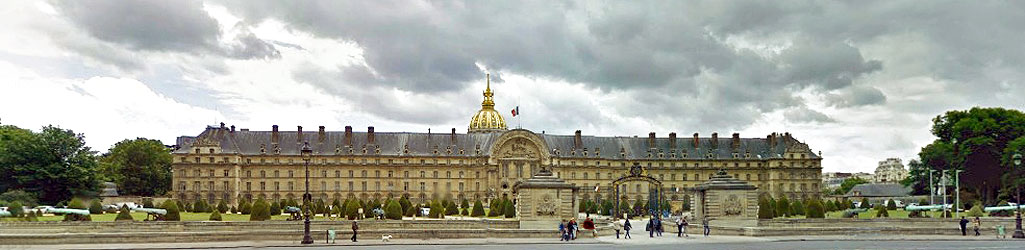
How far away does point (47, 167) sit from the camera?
71562mm

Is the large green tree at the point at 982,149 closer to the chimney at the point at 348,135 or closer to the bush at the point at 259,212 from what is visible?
the bush at the point at 259,212

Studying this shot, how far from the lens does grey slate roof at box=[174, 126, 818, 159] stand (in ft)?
336

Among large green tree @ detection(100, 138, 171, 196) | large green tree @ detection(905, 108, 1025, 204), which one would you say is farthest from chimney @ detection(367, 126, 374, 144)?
large green tree @ detection(905, 108, 1025, 204)

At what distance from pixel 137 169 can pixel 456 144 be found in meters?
35.8

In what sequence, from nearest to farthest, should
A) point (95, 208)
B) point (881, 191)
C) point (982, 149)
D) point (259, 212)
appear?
point (259, 212), point (95, 208), point (982, 149), point (881, 191)

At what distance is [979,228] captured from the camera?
40625 mm

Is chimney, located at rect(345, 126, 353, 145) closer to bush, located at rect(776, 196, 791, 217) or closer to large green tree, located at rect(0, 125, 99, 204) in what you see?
large green tree, located at rect(0, 125, 99, 204)

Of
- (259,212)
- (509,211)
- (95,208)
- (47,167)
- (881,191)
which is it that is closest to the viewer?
(259,212)

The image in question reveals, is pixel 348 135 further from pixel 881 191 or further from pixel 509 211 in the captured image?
pixel 881 191

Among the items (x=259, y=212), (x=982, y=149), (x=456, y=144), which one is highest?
(x=456, y=144)

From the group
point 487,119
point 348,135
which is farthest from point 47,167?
point 487,119

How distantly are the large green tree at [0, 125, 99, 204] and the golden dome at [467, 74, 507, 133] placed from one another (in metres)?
70.4

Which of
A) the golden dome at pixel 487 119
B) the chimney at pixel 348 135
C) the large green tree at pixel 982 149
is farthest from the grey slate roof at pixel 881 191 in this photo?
the chimney at pixel 348 135

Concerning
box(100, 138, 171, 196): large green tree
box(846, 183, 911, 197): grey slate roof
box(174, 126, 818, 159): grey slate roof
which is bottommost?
box(846, 183, 911, 197): grey slate roof
